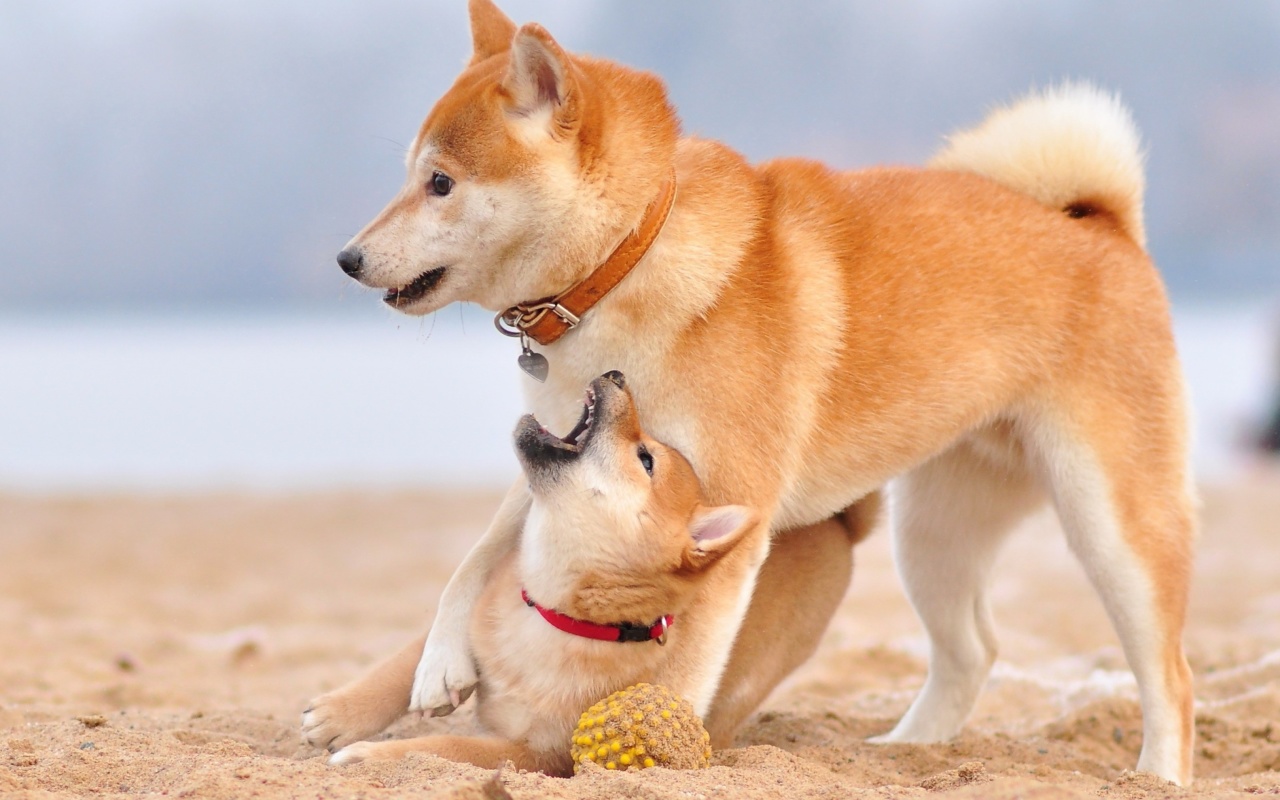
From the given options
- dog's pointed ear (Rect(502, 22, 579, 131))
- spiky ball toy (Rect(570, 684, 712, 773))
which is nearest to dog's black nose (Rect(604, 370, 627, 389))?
dog's pointed ear (Rect(502, 22, 579, 131))

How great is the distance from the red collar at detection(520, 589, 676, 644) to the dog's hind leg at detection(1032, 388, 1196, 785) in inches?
54.8

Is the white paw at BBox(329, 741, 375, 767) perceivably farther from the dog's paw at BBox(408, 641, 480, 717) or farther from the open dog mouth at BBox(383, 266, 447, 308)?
the open dog mouth at BBox(383, 266, 447, 308)

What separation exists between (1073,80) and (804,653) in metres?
2.20

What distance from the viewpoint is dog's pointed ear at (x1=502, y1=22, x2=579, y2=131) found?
3.18 metres

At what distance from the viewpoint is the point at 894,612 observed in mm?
7230

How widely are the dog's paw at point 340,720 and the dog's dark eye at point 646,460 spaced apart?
105 centimetres

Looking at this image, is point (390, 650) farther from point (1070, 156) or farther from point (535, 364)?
point (1070, 156)

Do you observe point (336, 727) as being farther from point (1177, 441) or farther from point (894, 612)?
point (894, 612)

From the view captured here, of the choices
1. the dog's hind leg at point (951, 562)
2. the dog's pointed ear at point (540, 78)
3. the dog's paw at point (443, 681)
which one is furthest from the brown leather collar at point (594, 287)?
the dog's hind leg at point (951, 562)

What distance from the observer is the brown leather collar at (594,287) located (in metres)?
3.32

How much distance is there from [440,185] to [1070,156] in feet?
6.70

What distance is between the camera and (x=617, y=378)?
3.27 m

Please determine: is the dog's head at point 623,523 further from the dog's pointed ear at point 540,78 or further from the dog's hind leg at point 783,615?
the dog's pointed ear at point 540,78

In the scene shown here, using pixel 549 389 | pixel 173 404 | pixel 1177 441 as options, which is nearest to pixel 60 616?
pixel 549 389
